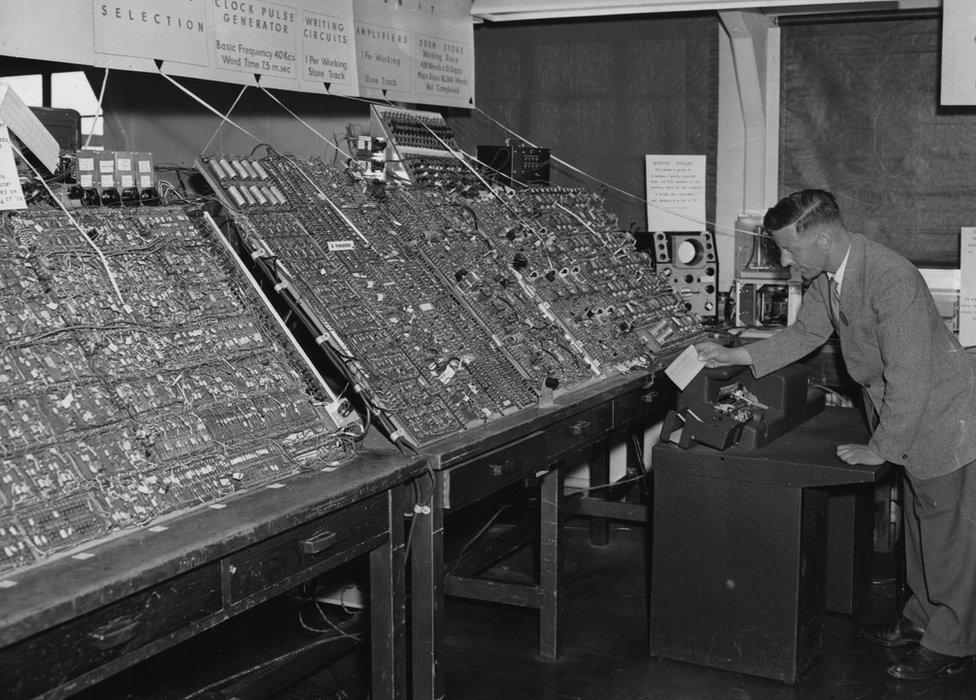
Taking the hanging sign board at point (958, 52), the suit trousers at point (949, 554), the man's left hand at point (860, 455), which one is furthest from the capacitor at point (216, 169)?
the hanging sign board at point (958, 52)

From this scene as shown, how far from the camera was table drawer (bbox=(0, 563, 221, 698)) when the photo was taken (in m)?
1.59

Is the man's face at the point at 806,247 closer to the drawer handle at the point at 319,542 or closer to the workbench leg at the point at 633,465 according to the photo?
the workbench leg at the point at 633,465

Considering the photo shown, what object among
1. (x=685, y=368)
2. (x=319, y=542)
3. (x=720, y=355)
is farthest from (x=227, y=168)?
(x=720, y=355)

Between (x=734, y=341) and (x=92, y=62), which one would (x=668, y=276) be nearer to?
(x=734, y=341)

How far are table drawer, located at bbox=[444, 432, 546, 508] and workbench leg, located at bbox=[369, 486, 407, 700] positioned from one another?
17cm

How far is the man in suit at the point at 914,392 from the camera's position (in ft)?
10.6

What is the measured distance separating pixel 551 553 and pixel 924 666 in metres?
1.24

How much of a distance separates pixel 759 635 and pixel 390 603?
4.59ft

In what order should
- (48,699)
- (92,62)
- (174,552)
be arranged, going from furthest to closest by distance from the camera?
(92,62) < (174,552) < (48,699)

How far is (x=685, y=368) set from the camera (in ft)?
11.5

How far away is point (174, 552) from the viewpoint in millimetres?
1826

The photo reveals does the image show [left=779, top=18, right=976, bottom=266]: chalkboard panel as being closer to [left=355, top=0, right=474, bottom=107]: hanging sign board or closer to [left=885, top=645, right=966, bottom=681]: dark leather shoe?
[left=355, top=0, right=474, bottom=107]: hanging sign board

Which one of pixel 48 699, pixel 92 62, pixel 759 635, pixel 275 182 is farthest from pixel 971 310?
pixel 48 699

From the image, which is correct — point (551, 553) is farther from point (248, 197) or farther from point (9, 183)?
point (9, 183)
